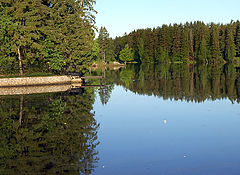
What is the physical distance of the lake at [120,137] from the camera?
10711 millimetres

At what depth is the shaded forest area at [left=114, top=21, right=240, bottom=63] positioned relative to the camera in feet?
397

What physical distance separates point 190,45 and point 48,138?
13008 centimetres

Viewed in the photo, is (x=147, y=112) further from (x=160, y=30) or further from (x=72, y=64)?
(x=160, y=30)

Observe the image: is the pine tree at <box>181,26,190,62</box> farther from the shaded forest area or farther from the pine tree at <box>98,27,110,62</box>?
the pine tree at <box>98,27,110,62</box>

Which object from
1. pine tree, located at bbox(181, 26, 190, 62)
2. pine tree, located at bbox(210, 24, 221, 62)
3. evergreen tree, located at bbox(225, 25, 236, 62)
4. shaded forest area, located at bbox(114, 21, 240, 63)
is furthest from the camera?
pine tree, located at bbox(181, 26, 190, 62)

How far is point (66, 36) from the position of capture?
45.1 metres

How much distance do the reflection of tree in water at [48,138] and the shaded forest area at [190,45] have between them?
10704 centimetres

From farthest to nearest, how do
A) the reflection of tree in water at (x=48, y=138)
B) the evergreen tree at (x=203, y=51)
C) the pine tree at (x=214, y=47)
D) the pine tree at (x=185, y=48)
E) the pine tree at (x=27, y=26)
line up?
the pine tree at (x=185, y=48) < the evergreen tree at (x=203, y=51) < the pine tree at (x=214, y=47) < the pine tree at (x=27, y=26) < the reflection of tree in water at (x=48, y=138)

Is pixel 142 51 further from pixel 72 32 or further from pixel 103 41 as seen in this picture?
pixel 72 32

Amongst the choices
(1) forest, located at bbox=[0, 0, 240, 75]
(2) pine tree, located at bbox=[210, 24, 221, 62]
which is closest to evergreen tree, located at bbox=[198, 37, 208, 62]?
(2) pine tree, located at bbox=[210, 24, 221, 62]

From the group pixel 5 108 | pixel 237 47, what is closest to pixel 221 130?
pixel 5 108

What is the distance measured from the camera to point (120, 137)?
49.3 ft

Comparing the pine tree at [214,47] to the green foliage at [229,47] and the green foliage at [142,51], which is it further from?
the green foliage at [142,51]

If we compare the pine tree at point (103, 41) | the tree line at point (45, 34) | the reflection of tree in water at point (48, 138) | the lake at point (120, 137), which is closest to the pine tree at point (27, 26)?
the tree line at point (45, 34)
